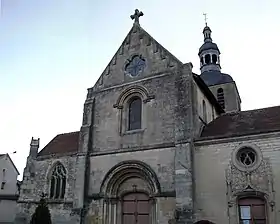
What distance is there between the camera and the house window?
1392 centimetres

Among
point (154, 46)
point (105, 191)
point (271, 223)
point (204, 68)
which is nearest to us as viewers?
point (271, 223)

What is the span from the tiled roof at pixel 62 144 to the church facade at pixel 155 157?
0.50 feet

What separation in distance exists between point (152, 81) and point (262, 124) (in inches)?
262

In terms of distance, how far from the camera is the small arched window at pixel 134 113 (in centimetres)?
1866

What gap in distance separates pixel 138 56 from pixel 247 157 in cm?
928

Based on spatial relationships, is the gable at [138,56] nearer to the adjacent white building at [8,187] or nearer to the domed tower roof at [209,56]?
the domed tower roof at [209,56]

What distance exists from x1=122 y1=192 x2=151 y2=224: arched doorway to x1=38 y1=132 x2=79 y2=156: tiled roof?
559 cm

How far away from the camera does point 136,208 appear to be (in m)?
17.1

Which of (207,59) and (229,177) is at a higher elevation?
(207,59)

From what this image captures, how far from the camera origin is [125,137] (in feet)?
60.0

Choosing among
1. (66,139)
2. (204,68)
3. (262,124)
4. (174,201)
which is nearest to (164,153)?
(174,201)

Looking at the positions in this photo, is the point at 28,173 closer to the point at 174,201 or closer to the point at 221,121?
the point at 174,201

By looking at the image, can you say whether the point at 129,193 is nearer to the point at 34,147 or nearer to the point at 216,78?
the point at 34,147

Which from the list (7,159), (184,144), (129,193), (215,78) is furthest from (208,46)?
(7,159)
